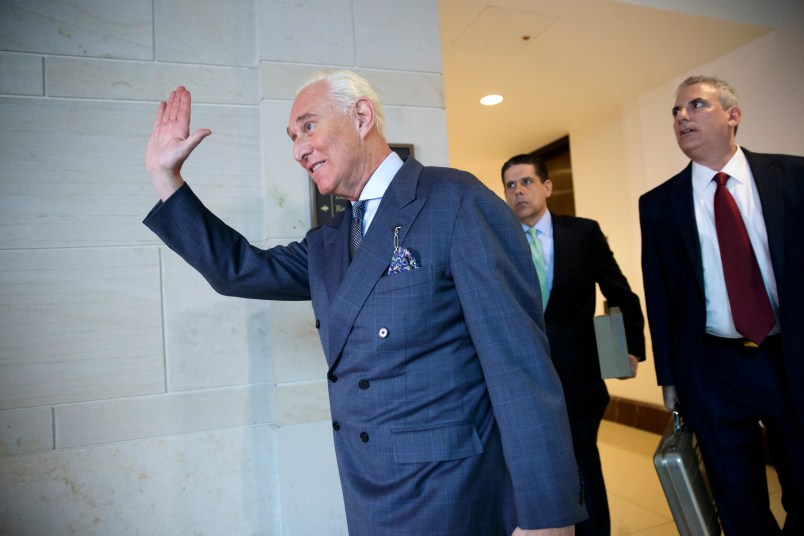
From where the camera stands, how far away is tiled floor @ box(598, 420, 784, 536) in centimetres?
285

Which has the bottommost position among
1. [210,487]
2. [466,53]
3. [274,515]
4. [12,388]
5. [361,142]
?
[274,515]

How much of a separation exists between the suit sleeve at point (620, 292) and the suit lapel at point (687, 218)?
0.51 m

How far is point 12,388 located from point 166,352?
1.59 ft

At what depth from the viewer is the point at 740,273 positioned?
1.94 meters

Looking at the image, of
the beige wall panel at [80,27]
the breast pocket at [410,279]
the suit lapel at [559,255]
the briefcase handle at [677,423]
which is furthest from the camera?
the suit lapel at [559,255]

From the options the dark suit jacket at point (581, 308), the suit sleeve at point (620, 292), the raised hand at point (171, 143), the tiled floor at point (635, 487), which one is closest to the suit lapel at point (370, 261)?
the raised hand at point (171, 143)

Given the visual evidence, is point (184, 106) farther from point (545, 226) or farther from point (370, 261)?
point (545, 226)

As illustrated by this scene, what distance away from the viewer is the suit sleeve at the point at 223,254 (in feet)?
4.36

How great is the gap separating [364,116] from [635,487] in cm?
311

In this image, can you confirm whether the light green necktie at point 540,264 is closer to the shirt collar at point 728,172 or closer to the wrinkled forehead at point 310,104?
the shirt collar at point 728,172

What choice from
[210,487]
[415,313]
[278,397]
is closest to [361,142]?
[415,313]

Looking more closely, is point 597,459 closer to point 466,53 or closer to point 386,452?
point 386,452

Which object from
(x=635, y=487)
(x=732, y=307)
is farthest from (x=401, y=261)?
(x=635, y=487)

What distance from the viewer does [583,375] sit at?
245 centimetres
